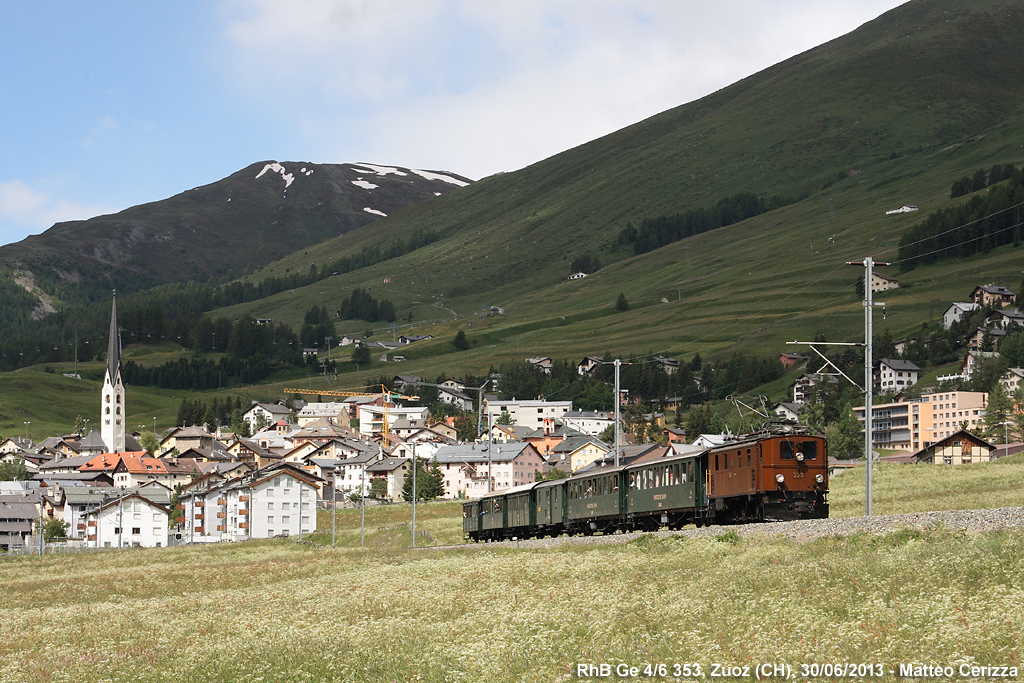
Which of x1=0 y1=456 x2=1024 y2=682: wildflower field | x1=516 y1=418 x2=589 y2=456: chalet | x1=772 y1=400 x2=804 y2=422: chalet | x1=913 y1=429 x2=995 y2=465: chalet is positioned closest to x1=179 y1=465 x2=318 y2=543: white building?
x1=913 y1=429 x2=995 y2=465: chalet

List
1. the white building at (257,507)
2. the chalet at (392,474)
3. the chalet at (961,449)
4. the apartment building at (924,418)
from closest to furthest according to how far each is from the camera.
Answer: the chalet at (961,449) < the white building at (257,507) < the chalet at (392,474) < the apartment building at (924,418)

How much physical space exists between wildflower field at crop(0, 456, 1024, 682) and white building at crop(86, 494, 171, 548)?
92657mm

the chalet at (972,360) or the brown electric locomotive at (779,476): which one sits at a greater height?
the chalet at (972,360)

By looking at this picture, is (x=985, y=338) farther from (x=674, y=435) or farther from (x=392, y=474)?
(x=392, y=474)

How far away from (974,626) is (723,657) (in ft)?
12.6

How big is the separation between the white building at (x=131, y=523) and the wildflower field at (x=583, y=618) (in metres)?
92.7

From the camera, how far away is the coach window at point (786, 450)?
131 ft

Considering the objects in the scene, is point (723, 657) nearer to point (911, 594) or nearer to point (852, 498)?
point (911, 594)

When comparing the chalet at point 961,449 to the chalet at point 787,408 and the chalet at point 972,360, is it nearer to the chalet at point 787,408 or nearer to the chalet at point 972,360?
the chalet at point 787,408

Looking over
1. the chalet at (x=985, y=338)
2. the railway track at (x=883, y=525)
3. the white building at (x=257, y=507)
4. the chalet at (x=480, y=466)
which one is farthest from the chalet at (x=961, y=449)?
the chalet at (x=985, y=338)

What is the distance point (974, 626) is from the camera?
15664 mm

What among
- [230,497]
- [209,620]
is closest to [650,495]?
[209,620]

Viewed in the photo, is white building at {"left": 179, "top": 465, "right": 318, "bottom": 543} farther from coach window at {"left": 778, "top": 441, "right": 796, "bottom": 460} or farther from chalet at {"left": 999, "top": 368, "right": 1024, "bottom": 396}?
chalet at {"left": 999, "top": 368, "right": 1024, "bottom": 396}

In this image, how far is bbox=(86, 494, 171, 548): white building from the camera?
125750 mm
